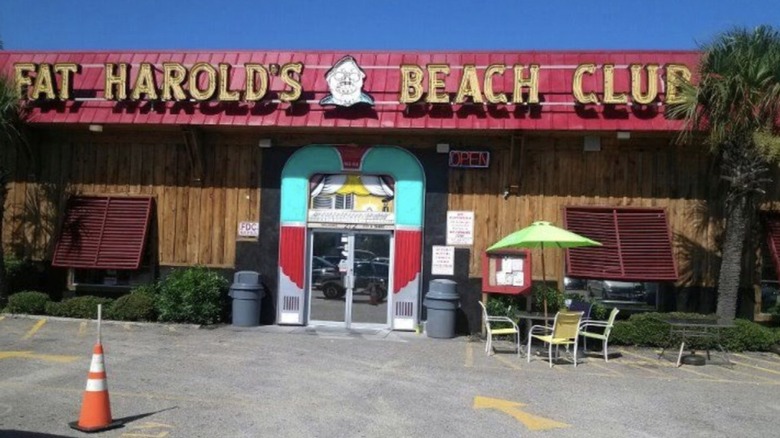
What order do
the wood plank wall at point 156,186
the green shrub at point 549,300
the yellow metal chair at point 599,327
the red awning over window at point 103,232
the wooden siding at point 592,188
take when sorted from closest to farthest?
the yellow metal chair at point 599,327 < the green shrub at point 549,300 < the wooden siding at point 592,188 < the red awning over window at point 103,232 < the wood plank wall at point 156,186

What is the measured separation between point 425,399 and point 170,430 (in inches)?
122

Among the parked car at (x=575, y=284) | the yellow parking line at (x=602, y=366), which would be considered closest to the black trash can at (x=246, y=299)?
the parked car at (x=575, y=284)

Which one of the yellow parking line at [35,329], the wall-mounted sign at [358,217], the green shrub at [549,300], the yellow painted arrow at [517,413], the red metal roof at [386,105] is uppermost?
the red metal roof at [386,105]

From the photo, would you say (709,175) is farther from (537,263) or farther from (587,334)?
(587,334)

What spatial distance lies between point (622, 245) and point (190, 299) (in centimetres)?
878

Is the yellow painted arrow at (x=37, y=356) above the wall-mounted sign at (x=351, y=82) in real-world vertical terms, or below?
below

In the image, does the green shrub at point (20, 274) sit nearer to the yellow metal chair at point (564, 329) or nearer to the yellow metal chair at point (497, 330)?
the yellow metal chair at point (497, 330)

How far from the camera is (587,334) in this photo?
11.9 meters

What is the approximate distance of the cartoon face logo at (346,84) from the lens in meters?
14.6

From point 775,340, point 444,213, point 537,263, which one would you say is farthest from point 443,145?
point 775,340

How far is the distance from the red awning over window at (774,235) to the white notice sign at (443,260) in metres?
6.24

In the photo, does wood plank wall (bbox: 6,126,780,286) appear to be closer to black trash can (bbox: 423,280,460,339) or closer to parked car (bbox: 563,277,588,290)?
parked car (bbox: 563,277,588,290)

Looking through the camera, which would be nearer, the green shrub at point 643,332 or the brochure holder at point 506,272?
the green shrub at point 643,332

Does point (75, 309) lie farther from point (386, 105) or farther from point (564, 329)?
point (564, 329)
